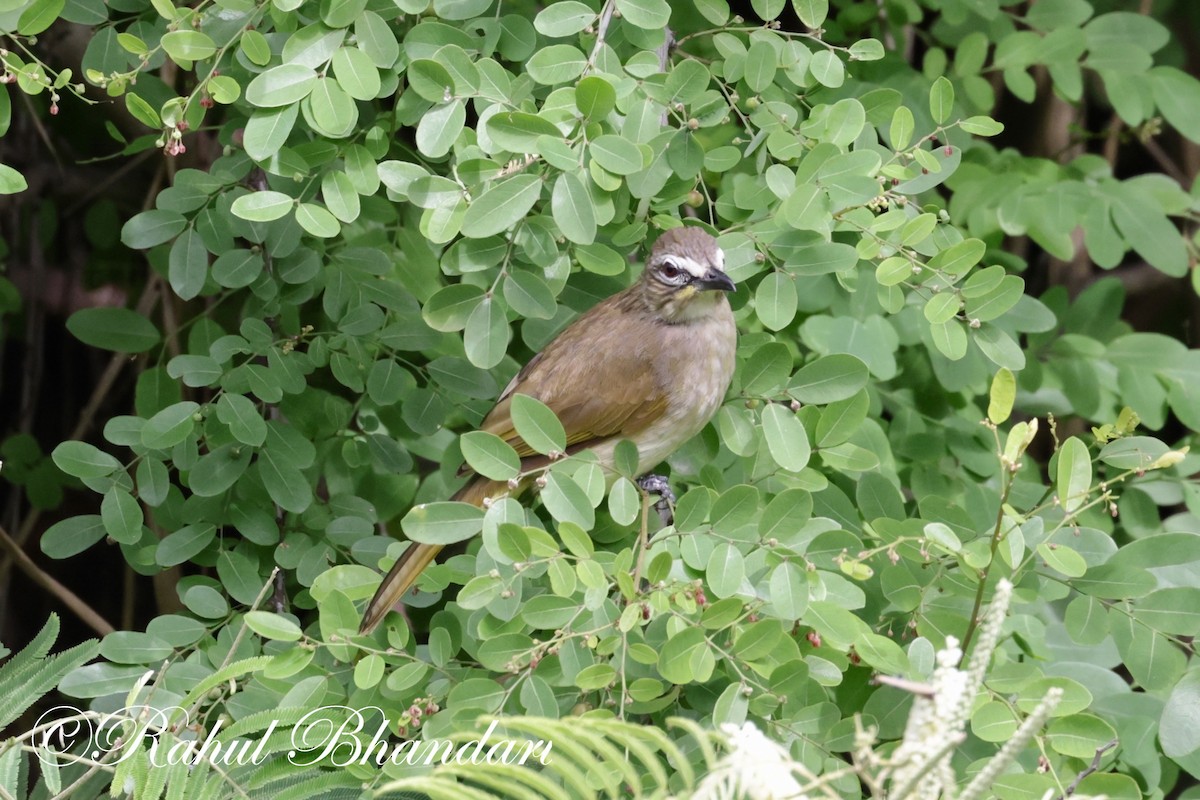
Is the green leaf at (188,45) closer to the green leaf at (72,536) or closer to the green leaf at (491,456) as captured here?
the green leaf at (491,456)

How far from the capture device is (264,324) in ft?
6.65

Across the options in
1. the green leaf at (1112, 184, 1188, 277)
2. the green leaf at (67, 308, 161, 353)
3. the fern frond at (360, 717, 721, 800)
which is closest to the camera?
the fern frond at (360, 717, 721, 800)

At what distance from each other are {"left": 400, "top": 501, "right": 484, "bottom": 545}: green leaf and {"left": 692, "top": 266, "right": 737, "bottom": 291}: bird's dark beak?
1.90 ft

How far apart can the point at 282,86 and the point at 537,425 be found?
1.98 feet

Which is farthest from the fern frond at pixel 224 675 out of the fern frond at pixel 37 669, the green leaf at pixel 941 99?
the green leaf at pixel 941 99

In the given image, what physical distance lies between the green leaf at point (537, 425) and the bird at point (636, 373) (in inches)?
18.2

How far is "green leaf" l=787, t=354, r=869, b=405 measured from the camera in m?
1.76

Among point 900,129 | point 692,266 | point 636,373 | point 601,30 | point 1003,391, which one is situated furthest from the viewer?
point 636,373

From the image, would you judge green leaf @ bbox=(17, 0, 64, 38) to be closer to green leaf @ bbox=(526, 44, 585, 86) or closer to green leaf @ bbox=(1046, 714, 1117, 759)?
green leaf @ bbox=(526, 44, 585, 86)

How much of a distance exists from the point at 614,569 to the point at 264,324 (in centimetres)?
85

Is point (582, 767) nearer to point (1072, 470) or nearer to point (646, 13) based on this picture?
point (1072, 470)

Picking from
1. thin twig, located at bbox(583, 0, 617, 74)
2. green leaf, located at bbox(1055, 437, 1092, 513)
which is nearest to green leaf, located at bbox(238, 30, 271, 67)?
thin twig, located at bbox(583, 0, 617, 74)

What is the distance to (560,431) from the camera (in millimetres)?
1626

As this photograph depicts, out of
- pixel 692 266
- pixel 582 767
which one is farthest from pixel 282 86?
pixel 582 767
